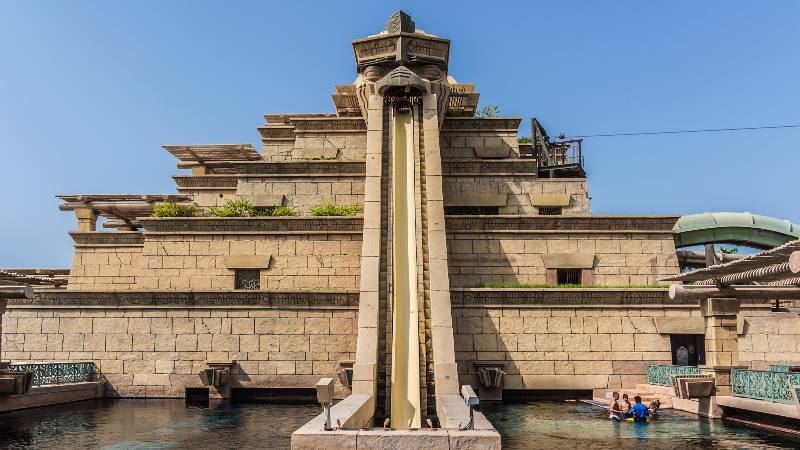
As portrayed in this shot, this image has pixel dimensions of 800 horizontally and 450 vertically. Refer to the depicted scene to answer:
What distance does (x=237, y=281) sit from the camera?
28.1 meters

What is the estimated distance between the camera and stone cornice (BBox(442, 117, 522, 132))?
1390 inches

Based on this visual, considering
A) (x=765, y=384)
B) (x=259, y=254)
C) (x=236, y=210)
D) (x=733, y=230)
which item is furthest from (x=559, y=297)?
(x=733, y=230)

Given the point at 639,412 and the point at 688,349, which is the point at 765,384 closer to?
the point at 639,412

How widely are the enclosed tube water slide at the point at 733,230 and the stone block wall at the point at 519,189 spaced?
28.4 ft

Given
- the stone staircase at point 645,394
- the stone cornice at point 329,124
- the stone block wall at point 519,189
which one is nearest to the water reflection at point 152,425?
the stone staircase at point 645,394

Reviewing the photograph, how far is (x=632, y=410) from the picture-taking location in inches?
754

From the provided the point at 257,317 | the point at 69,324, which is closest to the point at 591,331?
the point at 257,317

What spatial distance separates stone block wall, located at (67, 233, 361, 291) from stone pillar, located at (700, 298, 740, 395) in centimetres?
1333

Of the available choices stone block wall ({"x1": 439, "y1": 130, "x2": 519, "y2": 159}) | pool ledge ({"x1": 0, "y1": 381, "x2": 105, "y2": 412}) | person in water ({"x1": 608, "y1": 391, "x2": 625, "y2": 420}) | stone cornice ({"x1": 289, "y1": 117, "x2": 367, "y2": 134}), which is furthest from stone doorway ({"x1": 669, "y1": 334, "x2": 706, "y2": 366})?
pool ledge ({"x1": 0, "y1": 381, "x2": 105, "y2": 412})

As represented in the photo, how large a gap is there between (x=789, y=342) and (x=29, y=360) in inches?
1090

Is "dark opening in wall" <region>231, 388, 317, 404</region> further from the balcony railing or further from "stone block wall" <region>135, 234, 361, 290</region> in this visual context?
the balcony railing

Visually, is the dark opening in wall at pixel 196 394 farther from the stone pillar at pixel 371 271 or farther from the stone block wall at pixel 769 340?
the stone block wall at pixel 769 340

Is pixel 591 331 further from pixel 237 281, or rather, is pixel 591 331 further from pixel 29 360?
pixel 29 360

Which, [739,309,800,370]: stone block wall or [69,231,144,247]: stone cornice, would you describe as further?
[69,231,144,247]: stone cornice
